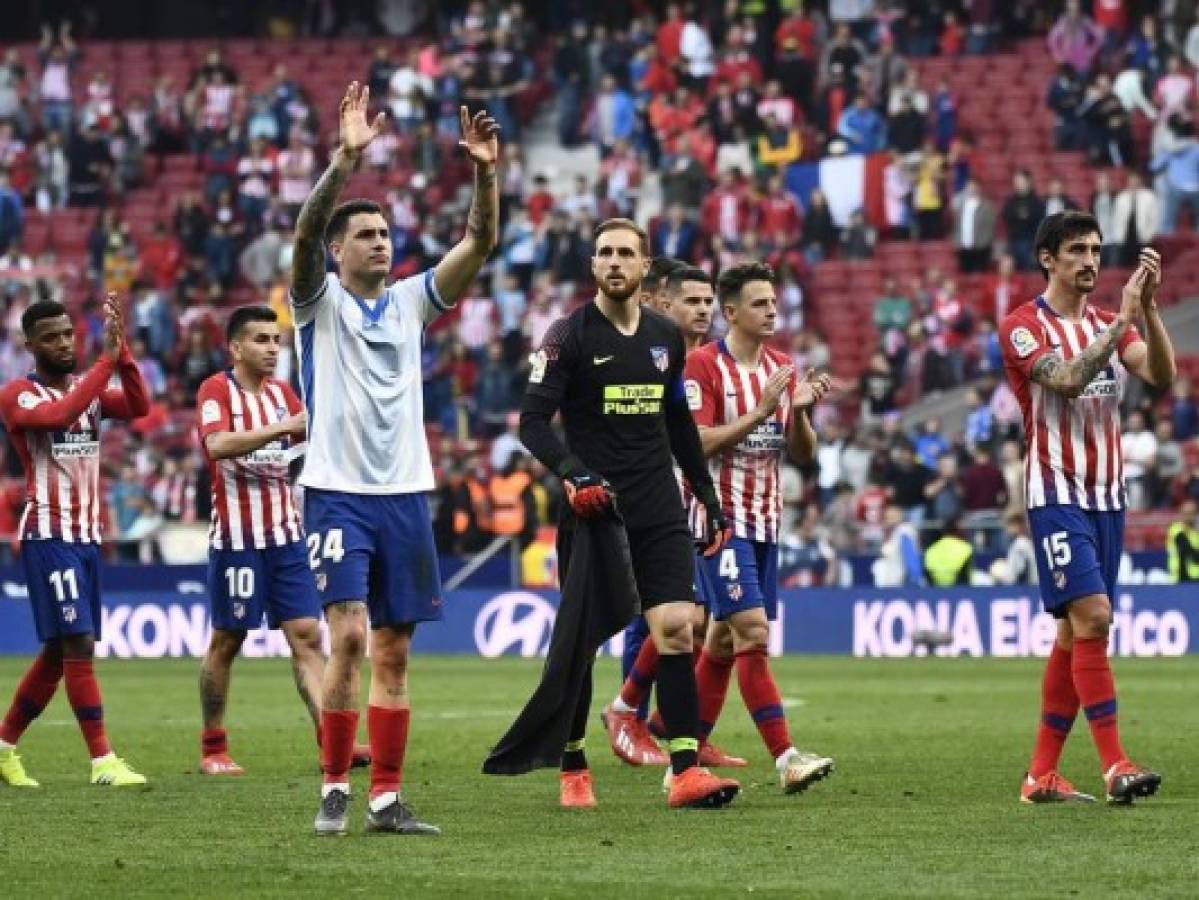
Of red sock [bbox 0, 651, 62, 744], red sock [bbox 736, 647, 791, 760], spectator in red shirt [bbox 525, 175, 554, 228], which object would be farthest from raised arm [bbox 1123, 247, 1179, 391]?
spectator in red shirt [bbox 525, 175, 554, 228]

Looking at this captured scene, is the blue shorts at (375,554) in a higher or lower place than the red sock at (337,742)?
higher

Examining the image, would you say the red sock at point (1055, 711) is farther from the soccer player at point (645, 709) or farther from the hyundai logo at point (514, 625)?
the hyundai logo at point (514, 625)

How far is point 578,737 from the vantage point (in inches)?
487

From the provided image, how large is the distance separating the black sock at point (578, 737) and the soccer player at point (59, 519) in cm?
290

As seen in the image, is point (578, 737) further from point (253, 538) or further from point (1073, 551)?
point (253, 538)

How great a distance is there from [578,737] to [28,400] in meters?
3.77

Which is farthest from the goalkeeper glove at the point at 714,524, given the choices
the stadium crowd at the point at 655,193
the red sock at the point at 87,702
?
the stadium crowd at the point at 655,193

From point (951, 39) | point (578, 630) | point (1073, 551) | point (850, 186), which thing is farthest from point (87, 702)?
point (951, 39)

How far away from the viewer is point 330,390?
11297mm

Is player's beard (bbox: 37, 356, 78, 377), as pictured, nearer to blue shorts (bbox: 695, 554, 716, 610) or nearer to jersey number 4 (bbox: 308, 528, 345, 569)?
blue shorts (bbox: 695, 554, 716, 610)

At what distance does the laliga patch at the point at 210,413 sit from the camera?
15.0m

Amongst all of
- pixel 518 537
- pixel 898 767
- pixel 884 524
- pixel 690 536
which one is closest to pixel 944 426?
pixel 884 524

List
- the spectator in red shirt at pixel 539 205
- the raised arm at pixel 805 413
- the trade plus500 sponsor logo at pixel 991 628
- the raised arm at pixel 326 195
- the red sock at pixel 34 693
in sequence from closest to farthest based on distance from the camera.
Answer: the raised arm at pixel 326 195, the raised arm at pixel 805 413, the red sock at pixel 34 693, the trade plus500 sponsor logo at pixel 991 628, the spectator in red shirt at pixel 539 205

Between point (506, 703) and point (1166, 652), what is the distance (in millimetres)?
8575
